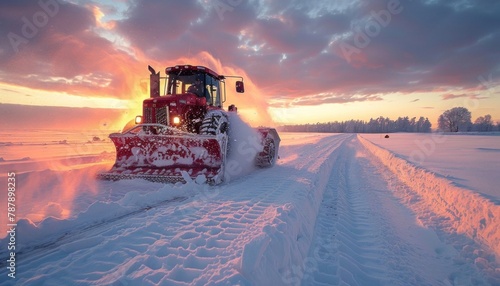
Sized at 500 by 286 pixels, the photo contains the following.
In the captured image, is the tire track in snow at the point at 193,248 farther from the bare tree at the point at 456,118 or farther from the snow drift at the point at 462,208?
the bare tree at the point at 456,118

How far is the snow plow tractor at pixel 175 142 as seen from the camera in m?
5.78

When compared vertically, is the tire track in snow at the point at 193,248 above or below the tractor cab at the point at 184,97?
below

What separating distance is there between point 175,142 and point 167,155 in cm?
42

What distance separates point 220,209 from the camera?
3.98 m

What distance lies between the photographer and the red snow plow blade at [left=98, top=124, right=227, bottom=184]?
18.9 feet

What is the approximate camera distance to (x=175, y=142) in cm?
609

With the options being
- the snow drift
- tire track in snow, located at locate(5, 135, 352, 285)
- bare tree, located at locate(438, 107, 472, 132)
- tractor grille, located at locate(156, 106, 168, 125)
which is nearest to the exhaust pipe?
tractor grille, located at locate(156, 106, 168, 125)

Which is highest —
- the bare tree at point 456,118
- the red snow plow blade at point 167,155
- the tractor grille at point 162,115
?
the bare tree at point 456,118

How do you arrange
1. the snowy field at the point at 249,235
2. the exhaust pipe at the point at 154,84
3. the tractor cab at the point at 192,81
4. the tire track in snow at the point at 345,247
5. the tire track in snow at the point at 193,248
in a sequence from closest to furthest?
1. the tire track in snow at the point at 193,248
2. the snowy field at the point at 249,235
3. the tire track in snow at the point at 345,247
4. the exhaust pipe at the point at 154,84
5. the tractor cab at the point at 192,81

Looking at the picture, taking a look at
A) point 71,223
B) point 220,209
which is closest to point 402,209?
point 220,209

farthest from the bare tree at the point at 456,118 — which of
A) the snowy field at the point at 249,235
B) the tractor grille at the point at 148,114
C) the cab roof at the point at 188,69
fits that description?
the tractor grille at the point at 148,114

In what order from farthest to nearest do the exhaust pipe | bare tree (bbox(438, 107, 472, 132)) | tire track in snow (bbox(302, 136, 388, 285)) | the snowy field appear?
bare tree (bbox(438, 107, 472, 132)), the exhaust pipe, tire track in snow (bbox(302, 136, 388, 285)), the snowy field

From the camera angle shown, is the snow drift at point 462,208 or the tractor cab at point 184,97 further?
the tractor cab at point 184,97

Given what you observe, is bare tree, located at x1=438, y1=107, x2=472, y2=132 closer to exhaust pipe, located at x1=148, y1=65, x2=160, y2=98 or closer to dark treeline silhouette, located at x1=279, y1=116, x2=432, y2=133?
dark treeline silhouette, located at x1=279, y1=116, x2=432, y2=133
